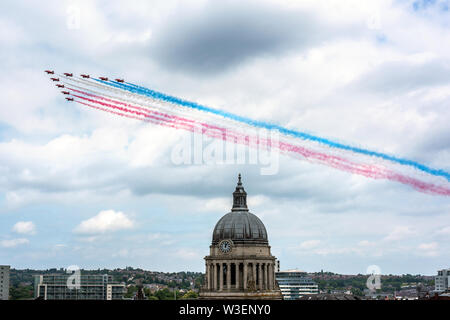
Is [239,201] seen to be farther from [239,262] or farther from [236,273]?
[236,273]

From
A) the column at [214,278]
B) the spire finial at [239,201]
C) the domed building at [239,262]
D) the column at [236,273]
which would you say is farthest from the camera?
the spire finial at [239,201]

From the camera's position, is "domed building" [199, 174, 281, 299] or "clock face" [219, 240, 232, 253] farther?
"clock face" [219, 240, 232, 253]

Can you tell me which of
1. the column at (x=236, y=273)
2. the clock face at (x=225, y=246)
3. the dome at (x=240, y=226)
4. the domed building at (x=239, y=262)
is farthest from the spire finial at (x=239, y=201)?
the column at (x=236, y=273)

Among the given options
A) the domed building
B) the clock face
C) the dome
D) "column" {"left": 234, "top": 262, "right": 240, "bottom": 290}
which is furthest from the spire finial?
"column" {"left": 234, "top": 262, "right": 240, "bottom": 290}

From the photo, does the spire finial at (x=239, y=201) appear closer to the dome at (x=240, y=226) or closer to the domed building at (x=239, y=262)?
the dome at (x=240, y=226)

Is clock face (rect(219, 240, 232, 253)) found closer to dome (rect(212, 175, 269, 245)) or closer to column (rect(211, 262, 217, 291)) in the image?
dome (rect(212, 175, 269, 245))

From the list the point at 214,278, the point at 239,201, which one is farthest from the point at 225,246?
the point at 239,201
